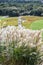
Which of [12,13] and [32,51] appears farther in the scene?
[12,13]

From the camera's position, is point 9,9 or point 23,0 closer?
point 9,9

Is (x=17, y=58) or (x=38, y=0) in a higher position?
(x=17, y=58)

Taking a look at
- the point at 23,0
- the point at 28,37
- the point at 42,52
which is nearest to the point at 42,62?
the point at 42,52

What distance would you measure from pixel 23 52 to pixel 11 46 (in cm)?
28

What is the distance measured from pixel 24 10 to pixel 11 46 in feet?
154

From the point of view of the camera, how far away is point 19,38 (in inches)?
214

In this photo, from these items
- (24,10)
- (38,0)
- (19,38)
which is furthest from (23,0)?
(19,38)

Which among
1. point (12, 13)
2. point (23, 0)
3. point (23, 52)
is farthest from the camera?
point (23, 0)

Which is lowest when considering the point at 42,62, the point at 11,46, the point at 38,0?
the point at 38,0

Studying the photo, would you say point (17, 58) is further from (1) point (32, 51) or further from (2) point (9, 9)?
(2) point (9, 9)

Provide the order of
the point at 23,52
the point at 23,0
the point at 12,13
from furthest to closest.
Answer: the point at 23,0
the point at 12,13
the point at 23,52

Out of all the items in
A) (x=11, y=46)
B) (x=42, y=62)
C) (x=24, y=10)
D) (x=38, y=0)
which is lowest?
(x=38, y=0)

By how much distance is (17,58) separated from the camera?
5.36 m

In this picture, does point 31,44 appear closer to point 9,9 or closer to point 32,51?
point 32,51
